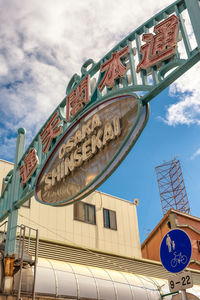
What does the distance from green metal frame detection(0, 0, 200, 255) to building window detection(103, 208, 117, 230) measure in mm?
9041

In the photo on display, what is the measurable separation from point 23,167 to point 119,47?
19.0 ft

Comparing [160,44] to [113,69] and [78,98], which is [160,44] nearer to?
[113,69]

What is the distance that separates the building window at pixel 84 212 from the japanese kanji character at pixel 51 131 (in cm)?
833

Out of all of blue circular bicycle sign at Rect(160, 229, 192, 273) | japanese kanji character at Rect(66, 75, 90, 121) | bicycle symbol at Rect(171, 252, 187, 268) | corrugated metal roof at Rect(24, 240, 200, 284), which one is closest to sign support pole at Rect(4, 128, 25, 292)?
corrugated metal roof at Rect(24, 240, 200, 284)

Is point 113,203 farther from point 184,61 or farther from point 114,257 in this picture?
point 184,61

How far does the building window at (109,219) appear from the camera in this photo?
20.8 metres

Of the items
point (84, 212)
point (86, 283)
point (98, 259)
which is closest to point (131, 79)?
point (86, 283)

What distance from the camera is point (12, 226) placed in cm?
1128

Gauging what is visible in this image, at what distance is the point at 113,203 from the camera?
21969 mm

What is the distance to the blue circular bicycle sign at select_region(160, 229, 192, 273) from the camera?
5309 millimetres

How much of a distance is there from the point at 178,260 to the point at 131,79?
5.10 m

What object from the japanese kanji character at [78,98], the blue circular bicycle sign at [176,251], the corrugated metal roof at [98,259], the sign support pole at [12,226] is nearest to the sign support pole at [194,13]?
the japanese kanji character at [78,98]

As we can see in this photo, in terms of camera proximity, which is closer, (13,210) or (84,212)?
(13,210)

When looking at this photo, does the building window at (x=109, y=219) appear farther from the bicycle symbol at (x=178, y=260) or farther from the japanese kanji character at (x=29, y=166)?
the bicycle symbol at (x=178, y=260)
